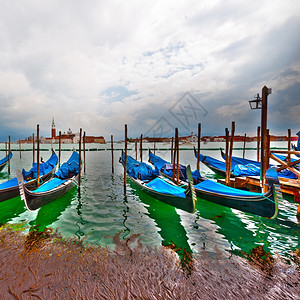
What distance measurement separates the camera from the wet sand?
7.99 ft

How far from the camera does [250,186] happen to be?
7.03 metres

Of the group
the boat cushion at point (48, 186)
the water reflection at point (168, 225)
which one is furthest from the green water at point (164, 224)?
the boat cushion at point (48, 186)

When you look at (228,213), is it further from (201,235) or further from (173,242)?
(173,242)

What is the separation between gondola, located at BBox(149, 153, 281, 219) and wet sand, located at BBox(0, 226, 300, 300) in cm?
80

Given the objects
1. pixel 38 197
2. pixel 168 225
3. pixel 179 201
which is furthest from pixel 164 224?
pixel 38 197

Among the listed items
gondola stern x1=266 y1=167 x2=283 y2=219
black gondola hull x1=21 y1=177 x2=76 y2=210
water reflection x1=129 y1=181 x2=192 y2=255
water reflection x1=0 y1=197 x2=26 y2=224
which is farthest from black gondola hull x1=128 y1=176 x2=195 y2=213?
water reflection x1=0 y1=197 x2=26 y2=224

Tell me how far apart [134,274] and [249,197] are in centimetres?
283

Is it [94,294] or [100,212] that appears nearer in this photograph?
[94,294]

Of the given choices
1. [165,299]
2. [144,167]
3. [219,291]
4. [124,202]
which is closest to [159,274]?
[165,299]

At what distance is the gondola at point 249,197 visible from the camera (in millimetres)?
3479

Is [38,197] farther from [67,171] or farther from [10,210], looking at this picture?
[67,171]

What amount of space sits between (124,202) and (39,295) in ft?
14.3

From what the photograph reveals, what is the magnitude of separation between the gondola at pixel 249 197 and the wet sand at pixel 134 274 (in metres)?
0.80

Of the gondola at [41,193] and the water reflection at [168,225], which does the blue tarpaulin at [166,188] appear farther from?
the gondola at [41,193]
